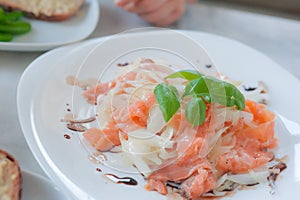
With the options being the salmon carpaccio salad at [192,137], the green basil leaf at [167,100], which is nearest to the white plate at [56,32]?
the salmon carpaccio salad at [192,137]

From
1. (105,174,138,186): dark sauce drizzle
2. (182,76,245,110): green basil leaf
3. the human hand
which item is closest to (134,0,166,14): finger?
the human hand

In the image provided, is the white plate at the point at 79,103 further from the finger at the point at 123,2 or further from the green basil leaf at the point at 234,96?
the finger at the point at 123,2

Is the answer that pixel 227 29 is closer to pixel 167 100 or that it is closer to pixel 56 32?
pixel 56 32

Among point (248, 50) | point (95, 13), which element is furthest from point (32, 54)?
point (248, 50)

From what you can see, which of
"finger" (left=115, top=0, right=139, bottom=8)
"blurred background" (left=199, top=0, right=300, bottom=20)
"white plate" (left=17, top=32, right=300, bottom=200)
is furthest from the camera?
"blurred background" (left=199, top=0, right=300, bottom=20)

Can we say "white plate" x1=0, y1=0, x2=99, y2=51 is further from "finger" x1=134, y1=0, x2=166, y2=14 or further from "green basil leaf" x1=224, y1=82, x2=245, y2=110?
"green basil leaf" x1=224, y1=82, x2=245, y2=110
